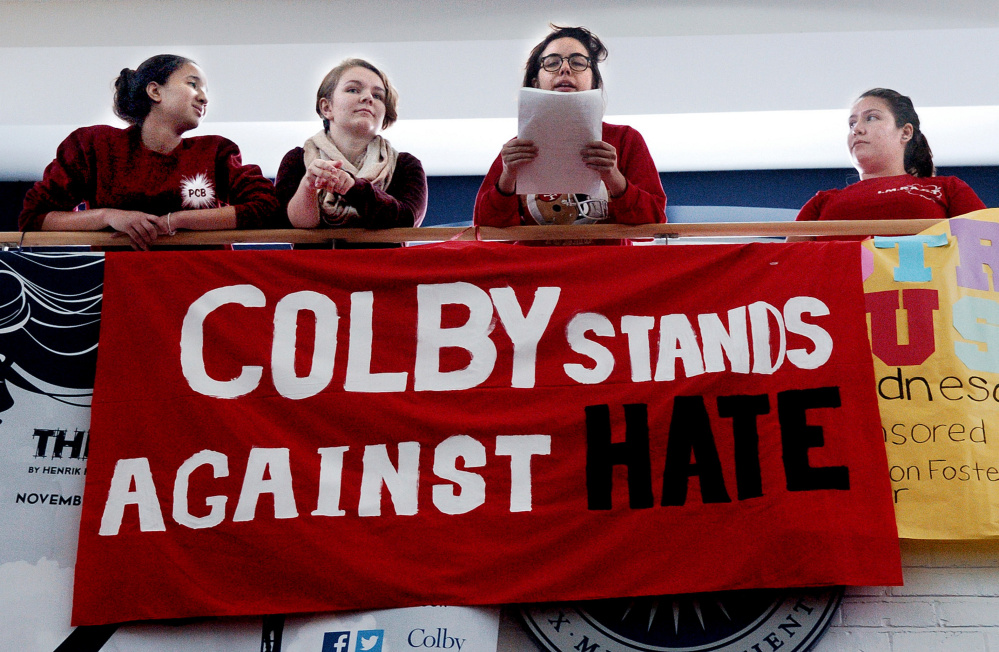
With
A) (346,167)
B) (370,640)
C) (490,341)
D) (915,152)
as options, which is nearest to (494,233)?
(490,341)

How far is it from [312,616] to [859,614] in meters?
1.22

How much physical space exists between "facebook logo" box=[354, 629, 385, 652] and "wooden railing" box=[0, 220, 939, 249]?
933 mm

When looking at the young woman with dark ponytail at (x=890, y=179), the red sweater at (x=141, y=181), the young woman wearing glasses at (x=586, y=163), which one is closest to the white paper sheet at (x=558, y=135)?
the young woman wearing glasses at (x=586, y=163)

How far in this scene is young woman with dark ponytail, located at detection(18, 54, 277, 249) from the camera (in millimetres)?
2357

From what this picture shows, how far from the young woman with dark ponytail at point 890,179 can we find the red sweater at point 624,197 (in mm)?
519

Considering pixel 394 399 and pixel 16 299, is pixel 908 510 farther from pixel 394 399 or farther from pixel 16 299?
pixel 16 299

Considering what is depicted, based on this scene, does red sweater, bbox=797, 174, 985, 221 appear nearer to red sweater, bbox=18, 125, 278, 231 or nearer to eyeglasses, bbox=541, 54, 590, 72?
eyeglasses, bbox=541, 54, 590, 72

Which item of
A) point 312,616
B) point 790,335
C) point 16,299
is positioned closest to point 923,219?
point 790,335

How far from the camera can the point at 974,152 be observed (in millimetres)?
4625

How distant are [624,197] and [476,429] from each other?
0.66 metres

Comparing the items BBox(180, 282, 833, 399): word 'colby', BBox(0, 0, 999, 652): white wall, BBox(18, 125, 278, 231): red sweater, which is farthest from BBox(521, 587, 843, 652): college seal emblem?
BBox(0, 0, 999, 652): white wall

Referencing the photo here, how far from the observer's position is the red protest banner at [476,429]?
2.08 m

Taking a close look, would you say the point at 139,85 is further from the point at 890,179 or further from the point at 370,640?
the point at 890,179

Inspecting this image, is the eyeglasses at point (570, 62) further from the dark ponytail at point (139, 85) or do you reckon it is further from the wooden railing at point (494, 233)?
the dark ponytail at point (139, 85)
